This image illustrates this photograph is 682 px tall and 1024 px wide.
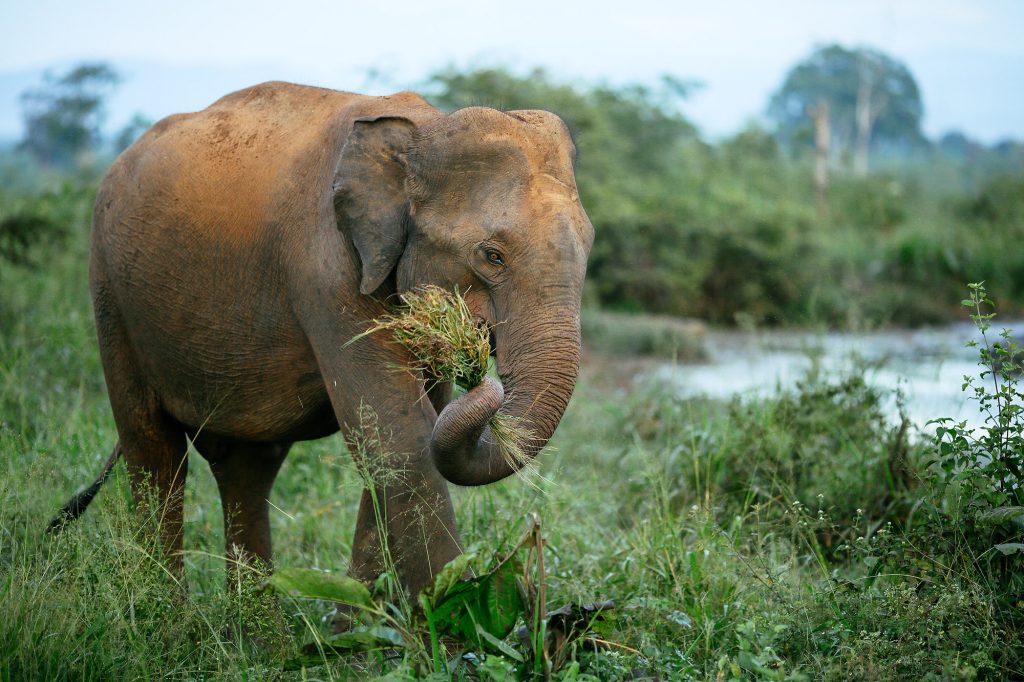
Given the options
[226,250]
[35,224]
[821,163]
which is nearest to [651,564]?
[226,250]

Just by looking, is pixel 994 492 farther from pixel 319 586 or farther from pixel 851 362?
pixel 851 362

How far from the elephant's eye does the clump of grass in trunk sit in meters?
0.17

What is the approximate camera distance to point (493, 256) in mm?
4168

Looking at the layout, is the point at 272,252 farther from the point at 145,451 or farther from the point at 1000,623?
the point at 1000,623

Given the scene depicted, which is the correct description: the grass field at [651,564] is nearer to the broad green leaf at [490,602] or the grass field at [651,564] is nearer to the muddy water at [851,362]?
the broad green leaf at [490,602]

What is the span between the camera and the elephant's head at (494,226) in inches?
159

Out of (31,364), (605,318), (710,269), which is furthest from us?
(710,269)

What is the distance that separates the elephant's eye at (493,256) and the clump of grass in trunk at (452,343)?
0.17 metres

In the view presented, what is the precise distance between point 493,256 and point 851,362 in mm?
4878

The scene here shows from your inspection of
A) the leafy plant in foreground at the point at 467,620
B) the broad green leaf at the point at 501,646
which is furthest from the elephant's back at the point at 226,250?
the broad green leaf at the point at 501,646

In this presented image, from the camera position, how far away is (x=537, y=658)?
3785 millimetres

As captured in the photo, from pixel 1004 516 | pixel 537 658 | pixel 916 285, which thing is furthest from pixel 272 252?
pixel 916 285

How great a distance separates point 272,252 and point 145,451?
1298mm

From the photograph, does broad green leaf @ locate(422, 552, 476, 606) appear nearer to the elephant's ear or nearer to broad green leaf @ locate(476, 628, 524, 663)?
broad green leaf @ locate(476, 628, 524, 663)
